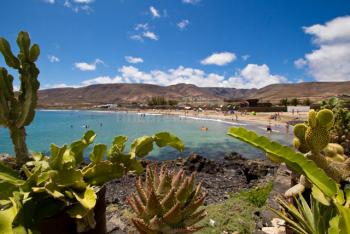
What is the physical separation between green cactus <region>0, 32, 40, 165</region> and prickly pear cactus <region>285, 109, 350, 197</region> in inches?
84.9

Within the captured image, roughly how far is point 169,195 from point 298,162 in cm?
69

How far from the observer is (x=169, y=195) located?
1382mm

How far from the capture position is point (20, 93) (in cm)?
247

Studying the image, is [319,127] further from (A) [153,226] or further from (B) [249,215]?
(B) [249,215]

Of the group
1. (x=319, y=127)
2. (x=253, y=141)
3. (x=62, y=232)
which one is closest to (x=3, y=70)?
(x=62, y=232)

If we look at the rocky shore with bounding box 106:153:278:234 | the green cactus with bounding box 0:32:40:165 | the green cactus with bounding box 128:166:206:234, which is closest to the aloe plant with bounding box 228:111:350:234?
the green cactus with bounding box 128:166:206:234

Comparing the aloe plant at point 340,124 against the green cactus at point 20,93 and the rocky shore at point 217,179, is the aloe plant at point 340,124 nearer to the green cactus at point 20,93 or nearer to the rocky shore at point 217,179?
the green cactus at point 20,93

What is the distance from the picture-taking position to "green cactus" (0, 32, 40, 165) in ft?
7.47

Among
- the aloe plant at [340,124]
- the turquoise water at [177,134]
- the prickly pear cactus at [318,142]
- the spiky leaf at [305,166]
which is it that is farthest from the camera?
the turquoise water at [177,134]

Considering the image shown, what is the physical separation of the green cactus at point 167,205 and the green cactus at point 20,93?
1.29 m

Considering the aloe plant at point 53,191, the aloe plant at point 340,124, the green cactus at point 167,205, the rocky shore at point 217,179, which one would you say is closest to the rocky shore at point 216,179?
the rocky shore at point 217,179

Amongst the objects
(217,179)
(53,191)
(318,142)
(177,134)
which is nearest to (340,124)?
(318,142)

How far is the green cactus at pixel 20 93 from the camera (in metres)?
2.28

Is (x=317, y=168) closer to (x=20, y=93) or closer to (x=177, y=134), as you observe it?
(x=20, y=93)
